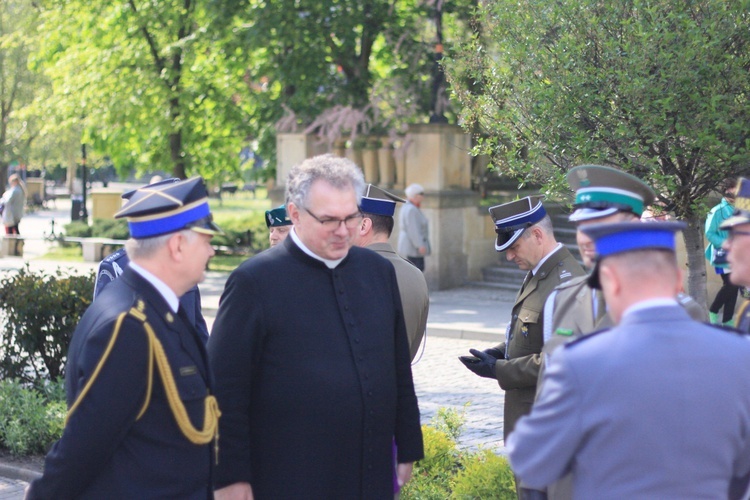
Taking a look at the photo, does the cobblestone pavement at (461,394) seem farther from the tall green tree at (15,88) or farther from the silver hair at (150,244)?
the tall green tree at (15,88)

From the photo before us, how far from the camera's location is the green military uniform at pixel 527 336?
4.66 meters

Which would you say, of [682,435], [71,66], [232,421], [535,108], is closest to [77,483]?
[232,421]

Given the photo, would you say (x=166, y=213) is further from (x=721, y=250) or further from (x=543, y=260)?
(x=721, y=250)

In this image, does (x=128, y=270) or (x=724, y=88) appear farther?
(x=724, y=88)

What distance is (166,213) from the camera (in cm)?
362

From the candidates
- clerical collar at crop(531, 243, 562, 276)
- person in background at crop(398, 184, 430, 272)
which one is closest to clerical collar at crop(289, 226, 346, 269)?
clerical collar at crop(531, 243, 562, 276)

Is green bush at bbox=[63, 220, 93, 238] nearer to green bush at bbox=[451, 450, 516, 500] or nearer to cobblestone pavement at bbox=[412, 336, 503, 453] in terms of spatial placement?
cobblestone pavement at bbox=[412, 336, 503, 453]

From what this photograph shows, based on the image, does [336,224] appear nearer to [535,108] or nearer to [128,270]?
[128,270]

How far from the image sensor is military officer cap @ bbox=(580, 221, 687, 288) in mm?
2744

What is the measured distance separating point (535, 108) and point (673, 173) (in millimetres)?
963

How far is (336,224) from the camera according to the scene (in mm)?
4039

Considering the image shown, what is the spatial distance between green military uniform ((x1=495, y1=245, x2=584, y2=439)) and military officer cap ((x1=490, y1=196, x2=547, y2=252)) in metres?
0.18

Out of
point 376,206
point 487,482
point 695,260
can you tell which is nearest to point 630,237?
point 376,206

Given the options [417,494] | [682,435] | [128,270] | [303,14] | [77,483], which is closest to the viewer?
[682,435]
